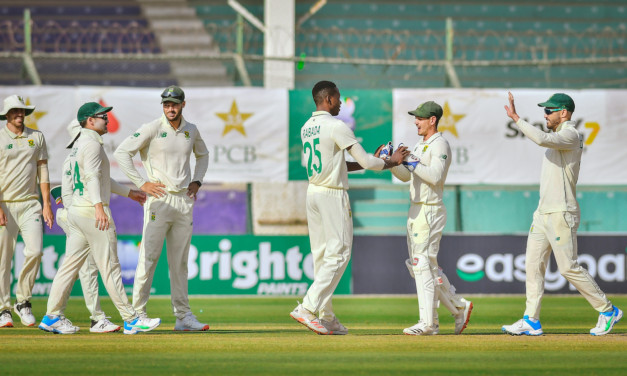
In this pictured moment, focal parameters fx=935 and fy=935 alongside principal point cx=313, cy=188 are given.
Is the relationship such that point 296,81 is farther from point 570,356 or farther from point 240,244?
point 570,356

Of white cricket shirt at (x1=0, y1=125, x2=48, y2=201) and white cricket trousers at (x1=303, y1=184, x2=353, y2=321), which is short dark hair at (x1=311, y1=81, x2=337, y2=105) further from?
white cricket shirt at (x1=0, y1=125, x2=48, y2=201)

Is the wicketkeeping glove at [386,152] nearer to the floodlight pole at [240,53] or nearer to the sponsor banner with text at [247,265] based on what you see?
the sponsor banner with text at [247,265]

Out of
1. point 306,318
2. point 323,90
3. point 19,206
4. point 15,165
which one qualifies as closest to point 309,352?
point 306,318

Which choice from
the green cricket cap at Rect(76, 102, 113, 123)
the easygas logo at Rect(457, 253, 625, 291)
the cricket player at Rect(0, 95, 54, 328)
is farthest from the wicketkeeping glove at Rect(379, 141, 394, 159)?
the easygas logo at Rect(457, 253, 625, 291)

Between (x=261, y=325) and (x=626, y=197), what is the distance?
28.9 feet

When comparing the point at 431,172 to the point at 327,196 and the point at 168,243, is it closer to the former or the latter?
the point at 327,196

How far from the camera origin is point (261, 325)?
33.3ft

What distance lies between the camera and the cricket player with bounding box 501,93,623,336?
27.6ft

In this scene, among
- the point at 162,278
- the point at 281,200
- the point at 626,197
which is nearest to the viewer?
the point at 162,278

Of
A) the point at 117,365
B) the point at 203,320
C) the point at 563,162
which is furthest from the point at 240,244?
the point at 117,365

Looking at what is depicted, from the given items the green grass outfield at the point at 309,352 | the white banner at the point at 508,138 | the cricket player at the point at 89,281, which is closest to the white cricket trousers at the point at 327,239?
the green grass outfield at the point at 309,352

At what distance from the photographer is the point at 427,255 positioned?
8.17 metres

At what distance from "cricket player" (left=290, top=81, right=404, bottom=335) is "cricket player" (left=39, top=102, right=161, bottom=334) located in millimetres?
1490

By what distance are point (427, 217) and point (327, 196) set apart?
900mm
